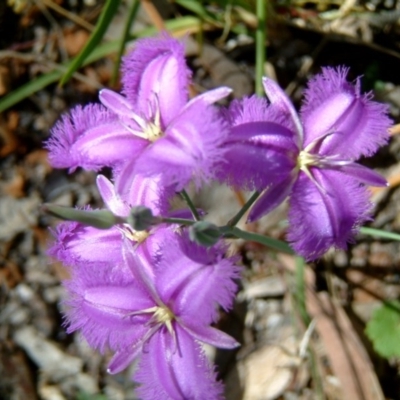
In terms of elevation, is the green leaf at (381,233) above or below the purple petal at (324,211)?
below

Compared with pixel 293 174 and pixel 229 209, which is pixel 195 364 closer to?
pixel 293 174

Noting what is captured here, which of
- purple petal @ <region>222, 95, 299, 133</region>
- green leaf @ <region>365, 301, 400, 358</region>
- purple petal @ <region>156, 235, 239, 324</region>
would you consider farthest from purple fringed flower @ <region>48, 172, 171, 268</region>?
green leaf @ <region>365, 301, 400, 358</region>

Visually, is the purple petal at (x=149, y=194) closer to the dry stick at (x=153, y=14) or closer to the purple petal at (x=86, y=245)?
the purple petal at (x=86, y=245)

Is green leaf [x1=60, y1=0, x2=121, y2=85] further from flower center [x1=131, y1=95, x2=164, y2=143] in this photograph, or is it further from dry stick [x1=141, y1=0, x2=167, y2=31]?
flower center [x1=131, y1=95, x2=164, y2=143]

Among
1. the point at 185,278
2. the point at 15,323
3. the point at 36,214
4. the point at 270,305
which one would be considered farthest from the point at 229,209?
the point at 185,278

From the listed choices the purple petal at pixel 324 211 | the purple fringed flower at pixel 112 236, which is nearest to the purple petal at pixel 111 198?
the purple fringed flower at pixel 112 236

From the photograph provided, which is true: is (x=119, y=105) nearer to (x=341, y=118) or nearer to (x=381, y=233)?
(x=341, y=118)

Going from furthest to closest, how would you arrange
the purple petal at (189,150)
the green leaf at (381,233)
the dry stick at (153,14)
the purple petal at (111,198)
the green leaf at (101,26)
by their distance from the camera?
1. the dry stick at (153,14)
2. the green leaf at (101,26)
3. the green leaf at (381,233)
4. the purple petal at (111,198)
5. the purple petal at (189,150)
